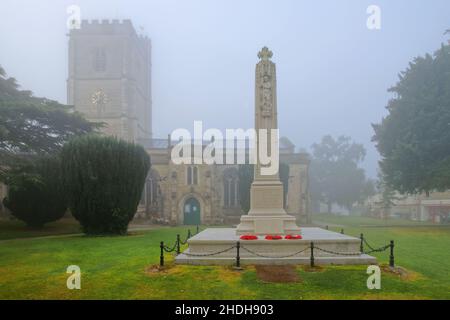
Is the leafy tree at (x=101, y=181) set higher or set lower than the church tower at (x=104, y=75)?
lower

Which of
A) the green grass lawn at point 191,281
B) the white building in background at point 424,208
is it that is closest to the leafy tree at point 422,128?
the white building in background at point 424,208

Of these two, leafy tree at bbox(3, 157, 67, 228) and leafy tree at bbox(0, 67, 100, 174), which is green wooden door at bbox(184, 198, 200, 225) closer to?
leafy tree at bbox(3, 157, 67, 228)

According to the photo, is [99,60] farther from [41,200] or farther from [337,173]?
[337,173]

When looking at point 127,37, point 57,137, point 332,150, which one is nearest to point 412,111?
point 57,137

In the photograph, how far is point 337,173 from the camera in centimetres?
6781

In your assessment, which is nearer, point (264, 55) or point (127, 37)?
point (264, 55)

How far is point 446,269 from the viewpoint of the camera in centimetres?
1160

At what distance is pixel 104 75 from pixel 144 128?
45.9 ft

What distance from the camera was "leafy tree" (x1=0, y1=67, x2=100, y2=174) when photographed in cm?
2142

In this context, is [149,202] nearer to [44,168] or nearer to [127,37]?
[44,168]

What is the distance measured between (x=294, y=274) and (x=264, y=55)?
9472 millimetres

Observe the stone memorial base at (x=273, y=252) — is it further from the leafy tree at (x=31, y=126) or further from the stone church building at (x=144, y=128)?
the stone church building at (x=144, y=128)

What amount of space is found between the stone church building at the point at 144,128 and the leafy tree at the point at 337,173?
12.9m

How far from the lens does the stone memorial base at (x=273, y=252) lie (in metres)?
11.8
